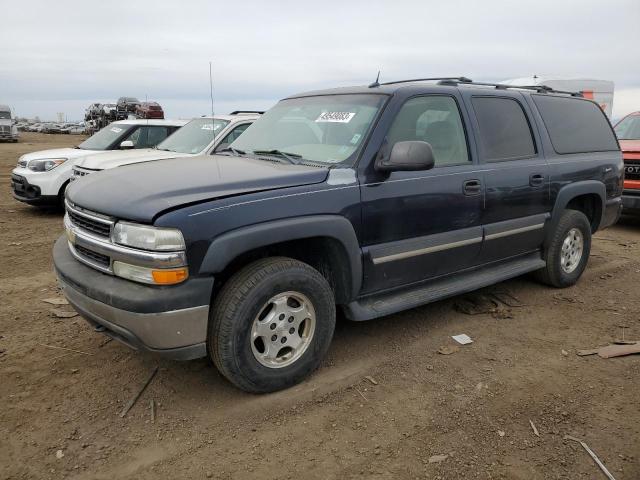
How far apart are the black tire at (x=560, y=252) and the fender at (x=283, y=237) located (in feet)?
8.01

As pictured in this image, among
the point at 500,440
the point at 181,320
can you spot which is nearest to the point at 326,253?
the point at 181,320

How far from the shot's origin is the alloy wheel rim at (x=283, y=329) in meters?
3.06

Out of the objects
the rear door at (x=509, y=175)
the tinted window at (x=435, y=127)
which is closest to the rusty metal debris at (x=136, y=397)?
the tinted window at (x=435, y=127)

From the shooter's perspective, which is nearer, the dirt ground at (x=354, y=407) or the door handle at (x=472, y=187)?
the dirt ground at (x=354, y=407)

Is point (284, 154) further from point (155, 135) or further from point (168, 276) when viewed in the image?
point (155, 135)

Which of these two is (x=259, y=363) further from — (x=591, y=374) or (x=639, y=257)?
(x=639, y=257)

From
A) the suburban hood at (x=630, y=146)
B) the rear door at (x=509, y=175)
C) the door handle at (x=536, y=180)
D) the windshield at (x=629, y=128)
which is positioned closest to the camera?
the rear door at (x=509, y=175)

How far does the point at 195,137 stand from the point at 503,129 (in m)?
5.03

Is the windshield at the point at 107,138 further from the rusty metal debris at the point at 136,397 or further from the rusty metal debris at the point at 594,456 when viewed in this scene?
the rusty metal debris at the point at 594,456

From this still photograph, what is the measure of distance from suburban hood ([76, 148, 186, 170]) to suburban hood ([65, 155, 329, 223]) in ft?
13.2

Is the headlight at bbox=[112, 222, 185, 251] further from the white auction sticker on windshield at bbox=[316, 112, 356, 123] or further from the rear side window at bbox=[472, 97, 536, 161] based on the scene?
the rear side window at bbox=[472, 97, 536, 161]

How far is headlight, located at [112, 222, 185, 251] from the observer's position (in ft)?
8.79

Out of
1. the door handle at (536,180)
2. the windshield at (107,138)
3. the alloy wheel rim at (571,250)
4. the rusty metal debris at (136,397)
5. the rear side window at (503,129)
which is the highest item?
the rear side window at (503,129)

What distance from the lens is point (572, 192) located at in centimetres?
489
